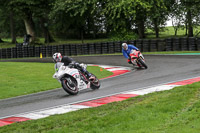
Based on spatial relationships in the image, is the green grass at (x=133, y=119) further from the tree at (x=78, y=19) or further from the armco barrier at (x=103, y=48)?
the tree at (x=78, y=19)

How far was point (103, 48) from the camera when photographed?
31.2 meters

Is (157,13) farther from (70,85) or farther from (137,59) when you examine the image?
(70,85)

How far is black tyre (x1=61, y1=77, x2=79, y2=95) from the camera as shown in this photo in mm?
10828

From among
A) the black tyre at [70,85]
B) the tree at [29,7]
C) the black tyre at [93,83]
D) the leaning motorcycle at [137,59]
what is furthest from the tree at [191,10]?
the black tyre at [70,85]

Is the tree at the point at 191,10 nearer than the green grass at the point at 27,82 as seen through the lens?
No

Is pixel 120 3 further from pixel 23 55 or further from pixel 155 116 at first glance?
pixel 155 116

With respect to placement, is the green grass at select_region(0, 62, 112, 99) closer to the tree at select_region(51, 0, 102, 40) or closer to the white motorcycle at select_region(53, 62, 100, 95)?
the white motorcycle at select_region(53, 62, 100, 95)

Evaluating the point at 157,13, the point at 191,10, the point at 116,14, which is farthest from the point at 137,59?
the point at 116,14

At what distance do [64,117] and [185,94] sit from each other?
2.96 meters

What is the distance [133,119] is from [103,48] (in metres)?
25.1

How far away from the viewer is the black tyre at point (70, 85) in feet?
35.5

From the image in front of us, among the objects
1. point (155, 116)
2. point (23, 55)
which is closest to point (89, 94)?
point (155, 116)

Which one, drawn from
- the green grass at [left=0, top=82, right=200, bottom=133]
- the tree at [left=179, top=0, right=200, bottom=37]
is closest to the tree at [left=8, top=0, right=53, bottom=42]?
the tree at [left=179, top=0, right=200, bottom=37]

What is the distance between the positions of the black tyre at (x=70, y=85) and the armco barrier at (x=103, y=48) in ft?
57.6
